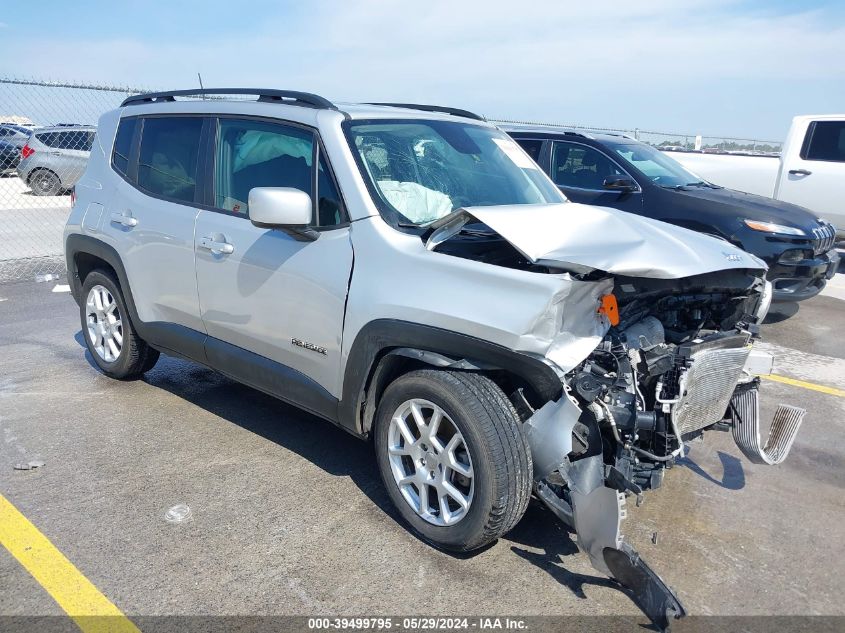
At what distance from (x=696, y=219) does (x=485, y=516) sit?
5.17 meters

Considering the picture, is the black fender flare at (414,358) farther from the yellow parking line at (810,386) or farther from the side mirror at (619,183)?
the side mirror at (619,183)

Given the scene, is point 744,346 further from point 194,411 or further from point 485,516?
point 194,411

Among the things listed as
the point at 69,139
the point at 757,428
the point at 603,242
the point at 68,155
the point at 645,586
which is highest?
the point at 603,242

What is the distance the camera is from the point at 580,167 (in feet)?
25.6

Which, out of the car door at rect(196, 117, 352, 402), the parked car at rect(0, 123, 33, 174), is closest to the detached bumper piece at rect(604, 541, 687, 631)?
the car door at rect(196, 117, 352, 402)

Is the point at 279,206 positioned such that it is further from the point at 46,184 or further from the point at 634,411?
the point at 46,184

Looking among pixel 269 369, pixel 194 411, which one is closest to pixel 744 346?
pixel 269 369

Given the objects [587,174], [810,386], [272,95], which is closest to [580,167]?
[587,174]

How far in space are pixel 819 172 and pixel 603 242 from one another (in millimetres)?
9525

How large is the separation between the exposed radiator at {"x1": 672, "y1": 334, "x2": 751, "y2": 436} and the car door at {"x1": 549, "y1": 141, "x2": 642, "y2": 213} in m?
4.19

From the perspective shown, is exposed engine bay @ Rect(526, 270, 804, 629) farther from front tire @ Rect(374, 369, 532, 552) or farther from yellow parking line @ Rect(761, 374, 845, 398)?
yellow parking line @ Rect(761, 374, 845, 398)

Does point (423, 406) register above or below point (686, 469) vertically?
above

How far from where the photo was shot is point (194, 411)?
4.74 metres

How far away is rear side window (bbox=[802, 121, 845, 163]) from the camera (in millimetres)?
10656
